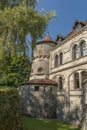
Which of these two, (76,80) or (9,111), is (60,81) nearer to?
(76,80)

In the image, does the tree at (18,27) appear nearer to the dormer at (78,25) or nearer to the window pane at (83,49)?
the window pane at (83,49)

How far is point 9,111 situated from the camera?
34.3 feet

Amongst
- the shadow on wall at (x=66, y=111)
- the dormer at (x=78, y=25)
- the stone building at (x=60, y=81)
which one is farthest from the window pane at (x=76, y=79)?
the dormer at (x=78, y=25)

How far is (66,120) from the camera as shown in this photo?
2006 centimetres

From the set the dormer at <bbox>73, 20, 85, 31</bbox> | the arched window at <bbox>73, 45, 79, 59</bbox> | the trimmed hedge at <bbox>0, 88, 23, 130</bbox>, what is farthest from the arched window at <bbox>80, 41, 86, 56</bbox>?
the trimmed hedge at <bbox>0, 88, 23, 130</bbox>

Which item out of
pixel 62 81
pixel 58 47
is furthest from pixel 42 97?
pixel 58 47

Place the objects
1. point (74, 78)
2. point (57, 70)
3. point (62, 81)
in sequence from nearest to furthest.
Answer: point (74, 78) → point (62, 81) → point (57, 70)

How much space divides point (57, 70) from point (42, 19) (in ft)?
37.9

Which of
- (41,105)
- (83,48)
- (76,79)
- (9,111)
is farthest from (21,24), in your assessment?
(41,105)

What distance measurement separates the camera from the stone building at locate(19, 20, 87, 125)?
18875mm

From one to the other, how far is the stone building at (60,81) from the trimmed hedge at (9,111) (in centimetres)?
810

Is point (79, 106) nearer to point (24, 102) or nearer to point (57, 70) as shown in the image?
point (57, 70)

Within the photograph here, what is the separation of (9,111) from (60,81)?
13104mm

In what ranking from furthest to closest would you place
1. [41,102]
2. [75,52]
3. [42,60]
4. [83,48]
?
[42,60], [41,102], [75,52], [83,48]
